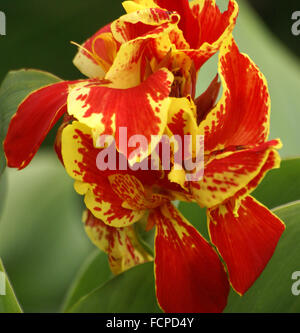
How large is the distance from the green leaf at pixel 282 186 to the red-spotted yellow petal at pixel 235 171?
153 mm

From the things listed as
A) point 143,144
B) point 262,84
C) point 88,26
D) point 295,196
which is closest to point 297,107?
point 295,196

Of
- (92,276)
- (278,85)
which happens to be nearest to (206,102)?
(92,276)

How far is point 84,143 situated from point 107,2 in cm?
135

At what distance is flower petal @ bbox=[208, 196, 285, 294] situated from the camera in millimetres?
495

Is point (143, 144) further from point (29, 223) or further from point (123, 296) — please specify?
point (29, 223)

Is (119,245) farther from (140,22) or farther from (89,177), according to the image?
(140,22)

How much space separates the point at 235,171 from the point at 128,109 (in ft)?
0.36

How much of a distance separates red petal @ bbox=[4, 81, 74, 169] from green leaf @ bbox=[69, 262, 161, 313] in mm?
155

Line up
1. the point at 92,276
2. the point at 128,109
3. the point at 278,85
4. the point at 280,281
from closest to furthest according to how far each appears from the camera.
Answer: the point at 128,109 < the point at 280,281 < the point at 92,276 < the point at 278,85

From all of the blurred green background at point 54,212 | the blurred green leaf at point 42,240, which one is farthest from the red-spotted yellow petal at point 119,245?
the blurred green leaf at point 42,240

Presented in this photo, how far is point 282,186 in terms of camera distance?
637mm

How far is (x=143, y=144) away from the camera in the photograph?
42cm

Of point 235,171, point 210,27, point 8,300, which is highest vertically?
point 210,27

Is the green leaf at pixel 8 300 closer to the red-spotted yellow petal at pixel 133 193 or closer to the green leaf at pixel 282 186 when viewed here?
the red-spotted yellow petal at pixel 133 193
